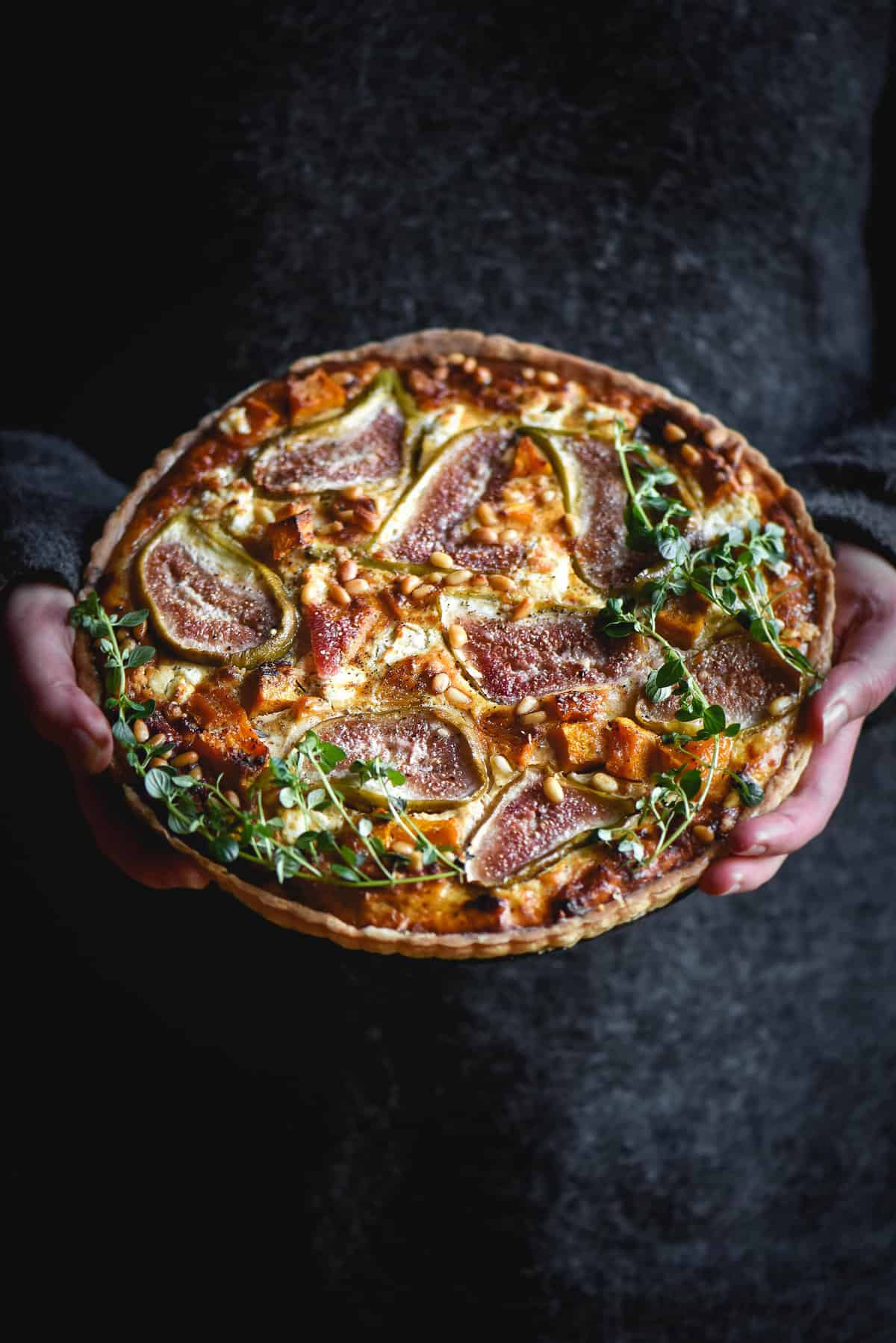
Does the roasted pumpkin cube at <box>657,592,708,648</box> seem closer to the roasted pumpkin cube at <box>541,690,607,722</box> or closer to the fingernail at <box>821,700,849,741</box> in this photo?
the roasted pumpkin cube at <box>541,690,607,722</box>

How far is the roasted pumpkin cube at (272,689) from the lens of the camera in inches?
93.7

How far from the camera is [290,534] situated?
258 centimetres

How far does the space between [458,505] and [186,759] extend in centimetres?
91

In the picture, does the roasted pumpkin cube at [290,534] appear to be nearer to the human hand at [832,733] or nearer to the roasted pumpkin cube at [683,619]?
the roasted pumpkin cube at [683,619]

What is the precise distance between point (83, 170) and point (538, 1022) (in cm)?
307

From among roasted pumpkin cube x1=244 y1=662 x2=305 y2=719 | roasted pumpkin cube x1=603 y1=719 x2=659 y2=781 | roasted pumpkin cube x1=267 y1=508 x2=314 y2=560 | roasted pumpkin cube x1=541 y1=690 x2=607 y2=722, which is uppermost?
roasted pumpkin cube x1=267 y1=508 x2=314 y2=560

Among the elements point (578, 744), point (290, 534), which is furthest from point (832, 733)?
point (290, 534)

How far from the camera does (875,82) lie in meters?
3.55

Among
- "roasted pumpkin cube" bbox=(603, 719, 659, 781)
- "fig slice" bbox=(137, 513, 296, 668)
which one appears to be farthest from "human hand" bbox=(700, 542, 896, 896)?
"fig slice" bbox=(137, 513, 296, 668)

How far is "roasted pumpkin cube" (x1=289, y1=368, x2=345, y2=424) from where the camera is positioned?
2.79 metres

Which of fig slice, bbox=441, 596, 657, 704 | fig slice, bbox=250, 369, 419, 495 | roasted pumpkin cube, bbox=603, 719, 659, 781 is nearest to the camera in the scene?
roasted pumpkin cube, bbox=603, 719, 659, 781

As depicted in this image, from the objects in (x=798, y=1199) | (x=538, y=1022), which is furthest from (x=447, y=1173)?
(x=798, y=1199)

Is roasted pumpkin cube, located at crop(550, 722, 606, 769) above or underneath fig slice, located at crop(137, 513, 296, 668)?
underneath

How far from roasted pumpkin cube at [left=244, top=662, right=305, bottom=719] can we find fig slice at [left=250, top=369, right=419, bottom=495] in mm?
504
